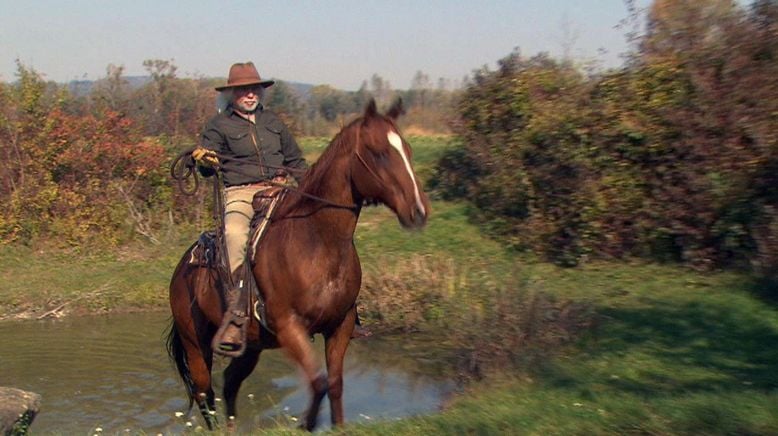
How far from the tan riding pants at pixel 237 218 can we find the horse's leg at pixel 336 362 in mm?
1027

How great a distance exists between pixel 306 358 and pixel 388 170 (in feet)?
5.34

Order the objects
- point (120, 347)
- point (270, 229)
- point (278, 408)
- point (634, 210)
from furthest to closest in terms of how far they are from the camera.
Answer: point (634, 210) < point (120, 347) < point (278, 408) < point (270, 229)

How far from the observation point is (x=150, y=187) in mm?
22328

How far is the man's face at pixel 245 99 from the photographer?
27.8 ft

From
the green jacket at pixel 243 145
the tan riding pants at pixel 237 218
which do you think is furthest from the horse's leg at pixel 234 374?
the green jacket at pixel 243 145

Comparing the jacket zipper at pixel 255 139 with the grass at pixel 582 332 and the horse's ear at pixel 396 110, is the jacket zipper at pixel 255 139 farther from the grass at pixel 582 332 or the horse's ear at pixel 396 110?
the grass at pixel 582 332

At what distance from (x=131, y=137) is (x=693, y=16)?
1329cm

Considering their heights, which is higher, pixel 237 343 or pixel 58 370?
pixel 237 343

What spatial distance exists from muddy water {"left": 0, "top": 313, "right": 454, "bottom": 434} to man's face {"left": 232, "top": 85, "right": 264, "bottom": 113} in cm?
287

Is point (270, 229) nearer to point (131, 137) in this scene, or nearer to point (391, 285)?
point (391, 285)

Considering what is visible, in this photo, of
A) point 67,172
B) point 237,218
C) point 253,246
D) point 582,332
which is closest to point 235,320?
point 253,246

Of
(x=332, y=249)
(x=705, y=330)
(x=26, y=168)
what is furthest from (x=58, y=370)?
(x=26, y=168)

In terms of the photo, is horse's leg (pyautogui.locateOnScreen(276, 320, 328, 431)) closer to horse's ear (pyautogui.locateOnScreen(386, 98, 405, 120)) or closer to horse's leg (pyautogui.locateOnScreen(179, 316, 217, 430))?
horse's ear (pyautogui.locateOnScreen(386, 98, 405, 120))

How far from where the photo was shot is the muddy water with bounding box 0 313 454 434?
32.5 feet
